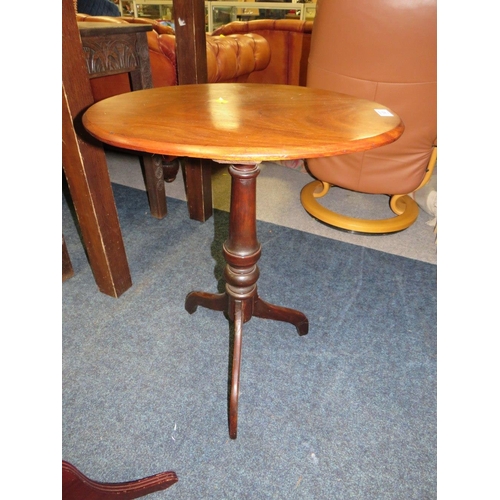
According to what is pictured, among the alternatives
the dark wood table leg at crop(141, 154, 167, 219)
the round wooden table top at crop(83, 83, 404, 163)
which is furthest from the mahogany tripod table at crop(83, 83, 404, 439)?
the dark wood table leg at crop(141, 154, 167, 219)

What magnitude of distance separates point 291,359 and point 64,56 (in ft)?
3.65

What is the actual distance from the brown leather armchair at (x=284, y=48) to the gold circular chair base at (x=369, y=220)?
3.86 feet

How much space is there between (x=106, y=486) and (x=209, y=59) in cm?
211

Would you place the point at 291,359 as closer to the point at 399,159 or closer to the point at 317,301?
the point at 317,301

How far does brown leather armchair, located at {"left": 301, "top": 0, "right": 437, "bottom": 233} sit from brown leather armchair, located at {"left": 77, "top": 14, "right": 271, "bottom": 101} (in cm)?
76

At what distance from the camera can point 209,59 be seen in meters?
2.13

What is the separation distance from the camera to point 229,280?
107 centimetres

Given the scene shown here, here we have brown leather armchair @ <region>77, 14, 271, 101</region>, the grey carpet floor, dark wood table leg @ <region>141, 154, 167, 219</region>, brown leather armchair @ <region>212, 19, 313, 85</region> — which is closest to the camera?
the grey carpet floor

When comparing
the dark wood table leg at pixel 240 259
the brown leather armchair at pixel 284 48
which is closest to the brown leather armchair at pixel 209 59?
the brown leather armchair at pixel 284 48

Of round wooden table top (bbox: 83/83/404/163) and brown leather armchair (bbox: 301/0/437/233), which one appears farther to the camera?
brown leather armchair (bbox: 301/0/437/233)

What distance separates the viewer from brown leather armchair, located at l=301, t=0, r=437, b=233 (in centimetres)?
138

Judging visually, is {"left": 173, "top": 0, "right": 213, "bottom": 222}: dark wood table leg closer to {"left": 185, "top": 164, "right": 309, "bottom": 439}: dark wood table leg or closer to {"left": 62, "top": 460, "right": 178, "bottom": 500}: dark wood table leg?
{"left": 185, "top": 164, "right": 309, "bottom": 439}: dark wood table leg

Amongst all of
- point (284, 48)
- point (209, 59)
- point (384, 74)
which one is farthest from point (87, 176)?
point (284, 48)

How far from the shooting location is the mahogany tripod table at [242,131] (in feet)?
2.16
